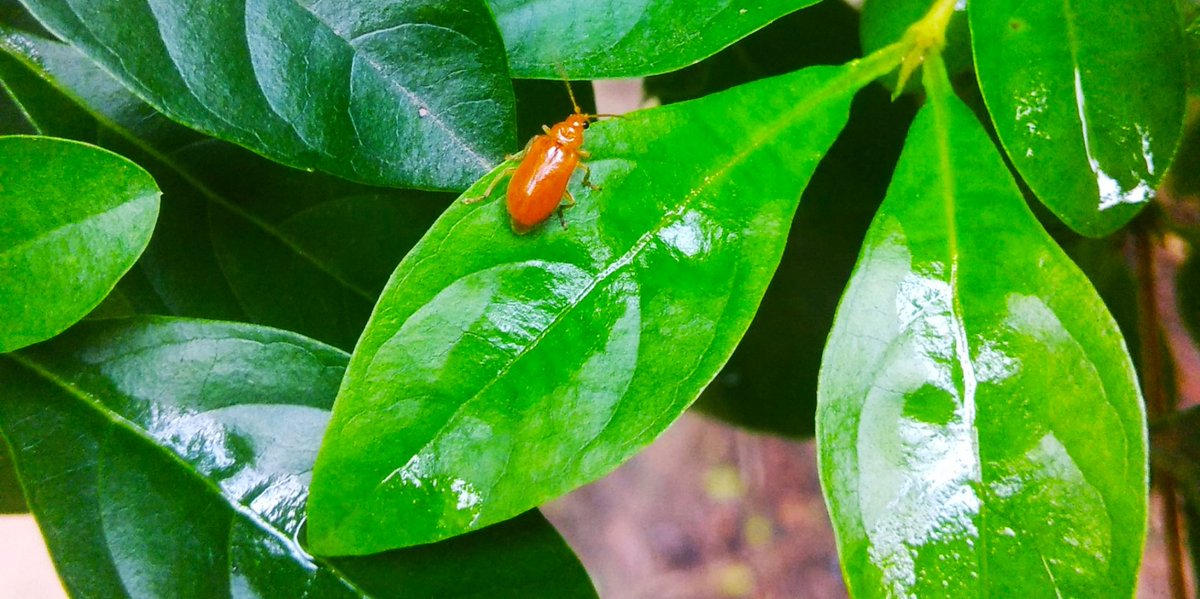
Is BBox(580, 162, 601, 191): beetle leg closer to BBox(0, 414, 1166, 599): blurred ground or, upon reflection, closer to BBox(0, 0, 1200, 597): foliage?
BBox(0, 0, 1200, 597): foliage

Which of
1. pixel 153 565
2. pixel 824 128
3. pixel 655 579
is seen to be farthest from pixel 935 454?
pixel 655 579

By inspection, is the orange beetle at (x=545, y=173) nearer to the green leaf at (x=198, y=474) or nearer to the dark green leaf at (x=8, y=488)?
the green leaf at (x=198, y=474)

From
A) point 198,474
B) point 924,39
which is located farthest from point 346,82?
point 924,39

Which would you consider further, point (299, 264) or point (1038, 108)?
point (299, 264)

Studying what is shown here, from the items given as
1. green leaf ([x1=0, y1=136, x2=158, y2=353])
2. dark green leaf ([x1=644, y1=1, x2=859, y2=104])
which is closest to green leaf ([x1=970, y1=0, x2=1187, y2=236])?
dark green leaf ([x1=644, y1=1, x2=859, y2=104])

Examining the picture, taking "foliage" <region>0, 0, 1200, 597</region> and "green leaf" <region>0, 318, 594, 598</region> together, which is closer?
"foliage" <region>0, 0, 1200, 597</region>

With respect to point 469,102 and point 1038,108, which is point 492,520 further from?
point 1038,108
